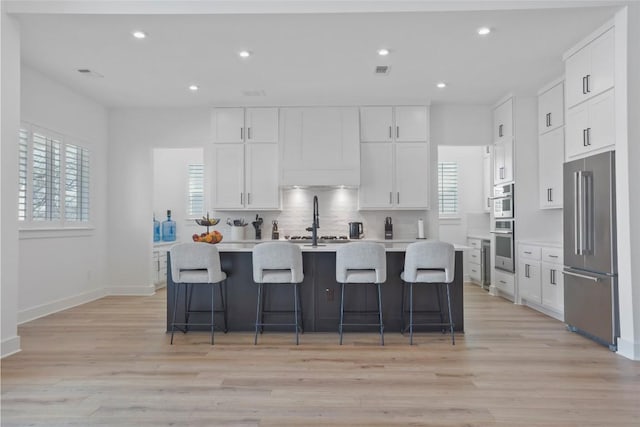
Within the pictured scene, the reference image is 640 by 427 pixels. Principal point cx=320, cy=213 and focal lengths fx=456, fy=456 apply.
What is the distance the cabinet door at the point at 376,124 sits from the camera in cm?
645

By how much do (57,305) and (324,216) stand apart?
3.63 meters

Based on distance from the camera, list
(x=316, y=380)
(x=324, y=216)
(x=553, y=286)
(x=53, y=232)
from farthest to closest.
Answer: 1. (x=324, y=216)
2. (x=53, y=232)
3. (x=553, y=286)
4. (x=316, y=380)

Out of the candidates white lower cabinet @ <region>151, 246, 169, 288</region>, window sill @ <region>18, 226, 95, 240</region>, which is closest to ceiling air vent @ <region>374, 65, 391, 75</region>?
window sill @ <region>18, 226, 95, 240</region>

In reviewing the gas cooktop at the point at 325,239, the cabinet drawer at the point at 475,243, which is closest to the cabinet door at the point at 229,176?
the gas cooktop at the point at 325,239

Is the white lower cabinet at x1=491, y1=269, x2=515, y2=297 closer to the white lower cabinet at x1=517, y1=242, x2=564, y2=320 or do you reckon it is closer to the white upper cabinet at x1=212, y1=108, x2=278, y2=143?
the white lower cabinet at x1=517, y1=242, x2=564, y2=320

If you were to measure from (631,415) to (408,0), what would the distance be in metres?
3.22

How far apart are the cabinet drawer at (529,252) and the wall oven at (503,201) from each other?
1.62ft

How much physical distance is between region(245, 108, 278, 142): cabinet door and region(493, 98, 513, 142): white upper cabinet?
3160 mm

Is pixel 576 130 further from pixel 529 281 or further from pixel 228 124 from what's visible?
pixel 228 124

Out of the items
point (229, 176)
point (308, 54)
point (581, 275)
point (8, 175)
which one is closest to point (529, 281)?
point (581, 275)

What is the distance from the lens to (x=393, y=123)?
6.45 m

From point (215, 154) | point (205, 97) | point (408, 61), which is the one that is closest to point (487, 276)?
point (408, 61)

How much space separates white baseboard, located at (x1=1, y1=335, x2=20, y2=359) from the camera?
11.9 ft

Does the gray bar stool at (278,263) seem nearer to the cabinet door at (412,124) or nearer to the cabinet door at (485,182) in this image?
the cabinet door at (412,124)
